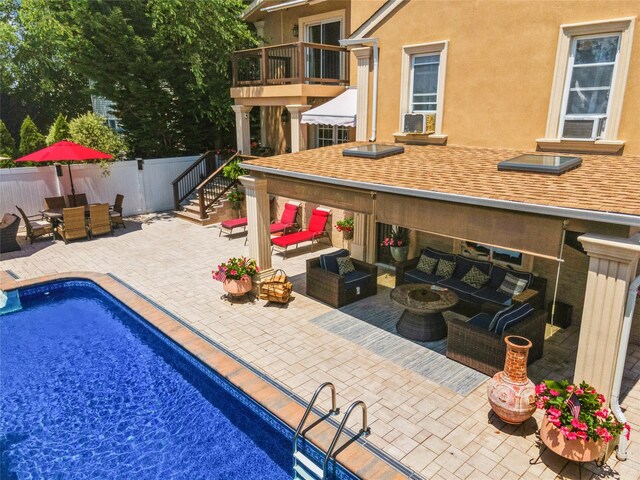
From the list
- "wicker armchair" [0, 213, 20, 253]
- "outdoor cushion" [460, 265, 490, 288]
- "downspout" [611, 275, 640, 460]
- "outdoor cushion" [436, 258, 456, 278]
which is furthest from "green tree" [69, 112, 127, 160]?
"downspout" [611, 275, 640, 460]

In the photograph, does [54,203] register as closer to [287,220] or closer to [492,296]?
[287,220]

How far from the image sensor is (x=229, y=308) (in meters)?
12.9

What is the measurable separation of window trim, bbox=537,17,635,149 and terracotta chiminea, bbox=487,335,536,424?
227 inches

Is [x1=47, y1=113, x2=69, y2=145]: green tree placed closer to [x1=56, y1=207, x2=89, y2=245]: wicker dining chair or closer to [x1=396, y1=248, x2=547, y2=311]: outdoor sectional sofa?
[x1=56, y1=207, x2=89, y2=245]: wicker dining chair

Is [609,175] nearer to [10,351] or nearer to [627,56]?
[627,56]

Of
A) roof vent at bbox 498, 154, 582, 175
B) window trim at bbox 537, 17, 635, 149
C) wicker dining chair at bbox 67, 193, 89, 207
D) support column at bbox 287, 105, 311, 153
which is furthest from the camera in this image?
wicker dining chair at bbox 67, 193, 89, 207

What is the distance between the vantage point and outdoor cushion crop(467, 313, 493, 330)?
10243 mm

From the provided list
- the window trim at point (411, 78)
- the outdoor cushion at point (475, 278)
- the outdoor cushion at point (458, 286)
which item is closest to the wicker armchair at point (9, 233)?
the window trim at point (411, 78)

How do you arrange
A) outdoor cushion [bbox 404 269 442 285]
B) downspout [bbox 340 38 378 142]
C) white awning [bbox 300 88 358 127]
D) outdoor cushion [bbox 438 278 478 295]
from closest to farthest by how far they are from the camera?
outdoor cushion [bbox 438 278 478 295]
outdoor cushion [bbox 404 269 442 285]
downspout [bbox 340 38 378 142]
white awning [bbox 300 88 358 127]

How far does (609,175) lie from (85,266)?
53.4 feet

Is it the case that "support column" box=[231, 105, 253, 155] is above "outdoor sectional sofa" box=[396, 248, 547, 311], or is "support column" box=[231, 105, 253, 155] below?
above

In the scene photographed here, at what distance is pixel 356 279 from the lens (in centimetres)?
1312

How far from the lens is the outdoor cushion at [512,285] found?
11531 millimetres

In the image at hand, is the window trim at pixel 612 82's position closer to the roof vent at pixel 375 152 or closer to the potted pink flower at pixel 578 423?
the roof vent at pixel 375 152
